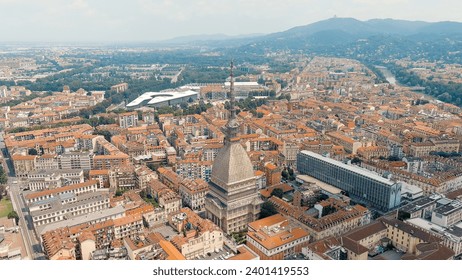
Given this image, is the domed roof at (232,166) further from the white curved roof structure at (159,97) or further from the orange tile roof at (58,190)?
the white curved roof structure at (159,97)

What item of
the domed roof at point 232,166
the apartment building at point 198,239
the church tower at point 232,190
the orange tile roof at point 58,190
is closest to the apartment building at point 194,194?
the church tower at point 232,190

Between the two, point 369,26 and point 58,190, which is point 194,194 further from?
point 369,26

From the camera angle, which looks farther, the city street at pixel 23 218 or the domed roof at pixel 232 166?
the domed roof at pixel 232 166

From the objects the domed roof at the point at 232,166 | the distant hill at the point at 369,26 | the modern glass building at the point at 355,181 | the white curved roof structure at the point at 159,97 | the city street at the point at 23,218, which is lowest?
the city street at the point at 23,218

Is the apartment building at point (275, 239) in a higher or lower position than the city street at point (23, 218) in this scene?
higher

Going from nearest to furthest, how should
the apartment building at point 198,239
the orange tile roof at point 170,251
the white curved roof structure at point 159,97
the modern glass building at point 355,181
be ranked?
the orange tile roof at point 170,251
the apartment building at point 198,239
the modern glass building at point 355,181
the white curved roof structure at point 159,97

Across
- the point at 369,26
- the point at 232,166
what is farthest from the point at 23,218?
the point at 369,26
